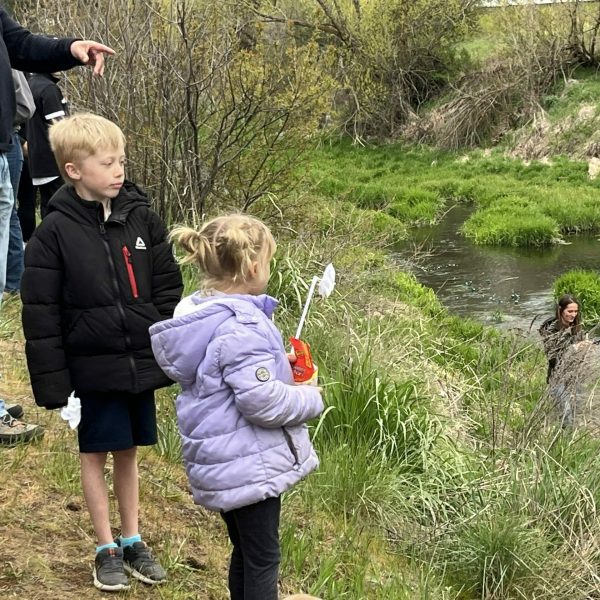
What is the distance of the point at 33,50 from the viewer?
3.71 metres

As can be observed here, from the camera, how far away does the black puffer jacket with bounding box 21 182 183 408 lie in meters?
2.81

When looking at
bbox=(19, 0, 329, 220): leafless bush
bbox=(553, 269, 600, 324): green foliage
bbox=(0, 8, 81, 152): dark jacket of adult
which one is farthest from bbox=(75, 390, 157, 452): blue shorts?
bbox=(553, 269, 600, 324): green foliage

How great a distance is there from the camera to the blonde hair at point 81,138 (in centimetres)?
287

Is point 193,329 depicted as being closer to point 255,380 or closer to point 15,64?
point 255,380

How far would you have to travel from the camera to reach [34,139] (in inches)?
232

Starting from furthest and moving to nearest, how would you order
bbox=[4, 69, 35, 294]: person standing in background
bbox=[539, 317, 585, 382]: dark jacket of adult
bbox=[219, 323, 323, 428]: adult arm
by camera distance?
bbox=[539, 317, 585, 382]: dark jacket of adult
bbox=[4, 69, 35, 294]: person standing in background
bbox=[219, 323, 323, 428]: adult arm

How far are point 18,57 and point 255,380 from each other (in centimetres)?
206

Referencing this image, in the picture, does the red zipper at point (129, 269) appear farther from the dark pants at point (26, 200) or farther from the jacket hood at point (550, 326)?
the jacket hood at point (550, 326)

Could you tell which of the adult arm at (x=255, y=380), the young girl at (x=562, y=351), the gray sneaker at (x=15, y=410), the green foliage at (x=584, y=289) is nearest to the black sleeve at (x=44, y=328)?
the adult arm at (x=255, y=380)

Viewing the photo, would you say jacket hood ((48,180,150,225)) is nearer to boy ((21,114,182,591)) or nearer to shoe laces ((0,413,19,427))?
boy ((21,114,182,591))

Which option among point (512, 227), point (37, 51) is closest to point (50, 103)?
point (37, 51)

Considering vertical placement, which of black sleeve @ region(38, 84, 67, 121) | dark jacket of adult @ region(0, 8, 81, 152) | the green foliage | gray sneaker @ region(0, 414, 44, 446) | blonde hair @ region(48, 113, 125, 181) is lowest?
the green foliage

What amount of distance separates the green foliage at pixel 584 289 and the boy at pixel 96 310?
769 cm

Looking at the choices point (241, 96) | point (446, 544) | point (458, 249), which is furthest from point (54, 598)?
point (458, 249)
